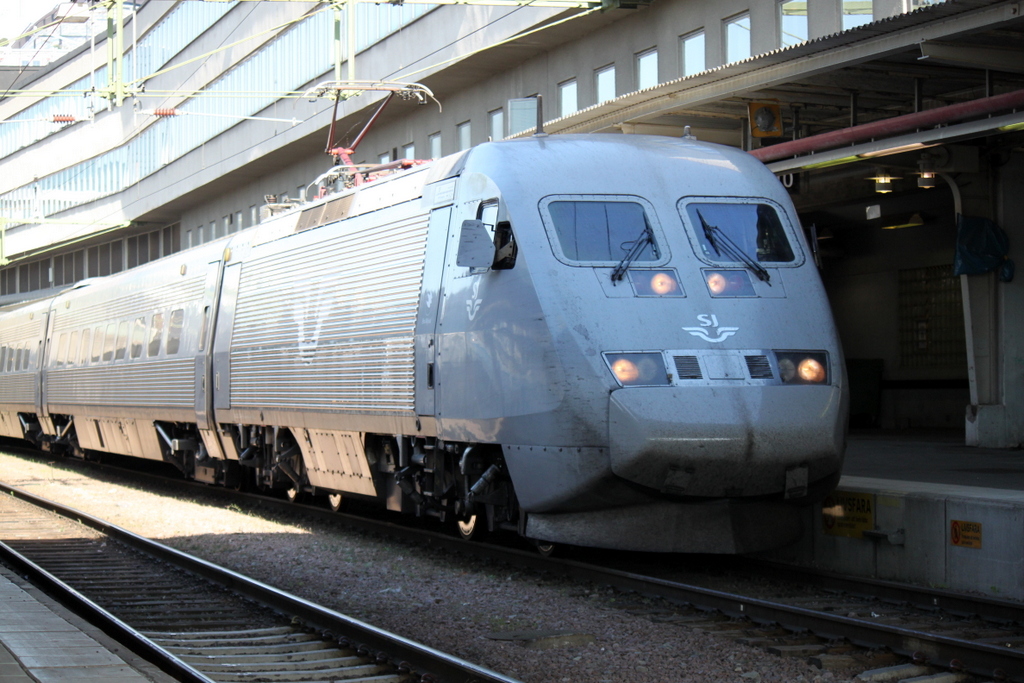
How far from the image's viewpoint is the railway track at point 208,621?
6.68 metres

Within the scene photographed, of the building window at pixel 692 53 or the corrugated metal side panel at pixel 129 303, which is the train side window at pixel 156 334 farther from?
the building window at pixel 692 53

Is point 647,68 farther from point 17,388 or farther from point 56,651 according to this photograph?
point 56,651

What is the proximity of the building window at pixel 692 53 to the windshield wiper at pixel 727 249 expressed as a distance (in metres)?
11.7

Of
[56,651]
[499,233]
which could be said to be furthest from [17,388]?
[56,651]

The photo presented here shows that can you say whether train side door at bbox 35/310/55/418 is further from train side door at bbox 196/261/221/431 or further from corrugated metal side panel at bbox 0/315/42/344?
train side door at bbox 196/261/221/431

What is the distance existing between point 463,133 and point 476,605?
20.2 meters

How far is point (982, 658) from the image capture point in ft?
20.7

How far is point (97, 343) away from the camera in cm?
2042

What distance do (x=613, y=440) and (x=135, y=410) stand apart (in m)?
11.7

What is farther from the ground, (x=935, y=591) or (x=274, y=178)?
(x=274, y=178)

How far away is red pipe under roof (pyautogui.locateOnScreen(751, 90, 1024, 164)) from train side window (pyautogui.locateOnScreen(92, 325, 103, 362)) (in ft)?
38.0

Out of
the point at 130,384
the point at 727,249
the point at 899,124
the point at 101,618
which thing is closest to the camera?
the point at 101,618

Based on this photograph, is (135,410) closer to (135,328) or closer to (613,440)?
(135,328)

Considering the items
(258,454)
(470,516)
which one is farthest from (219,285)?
(470,516)
